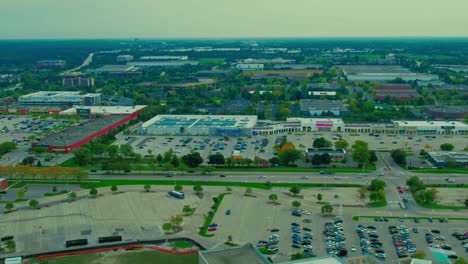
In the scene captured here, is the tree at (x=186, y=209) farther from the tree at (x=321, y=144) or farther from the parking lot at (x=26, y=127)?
the parking lot at (x=26, y=127)

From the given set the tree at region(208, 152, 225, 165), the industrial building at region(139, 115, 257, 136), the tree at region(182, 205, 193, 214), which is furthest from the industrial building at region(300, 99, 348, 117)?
the tree at region(182, 205, 193, 214)

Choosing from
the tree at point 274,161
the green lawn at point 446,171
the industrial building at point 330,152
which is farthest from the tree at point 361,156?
the tree at point 274,161

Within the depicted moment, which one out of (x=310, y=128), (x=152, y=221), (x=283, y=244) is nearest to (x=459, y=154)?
(x=310, y=128)

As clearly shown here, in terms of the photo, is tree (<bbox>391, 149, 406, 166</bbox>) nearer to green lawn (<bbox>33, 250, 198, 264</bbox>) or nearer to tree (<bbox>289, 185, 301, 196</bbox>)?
tree (<bbox>289, 185, 301, 196</bbox>)

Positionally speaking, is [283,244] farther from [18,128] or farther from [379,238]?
[18,128]

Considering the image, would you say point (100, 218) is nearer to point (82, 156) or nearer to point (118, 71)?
point (82, 156)

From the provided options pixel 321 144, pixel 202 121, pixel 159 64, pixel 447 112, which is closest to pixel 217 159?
pixel 321 144
